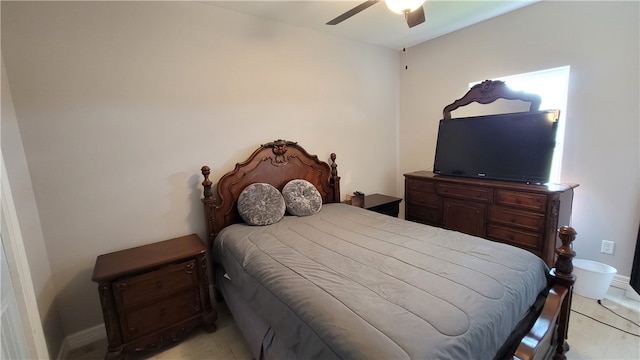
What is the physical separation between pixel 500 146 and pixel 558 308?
1.71 meters

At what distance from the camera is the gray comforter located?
1023mm

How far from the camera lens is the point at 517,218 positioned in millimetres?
2422

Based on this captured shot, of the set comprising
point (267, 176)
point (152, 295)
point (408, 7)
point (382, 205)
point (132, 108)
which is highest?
point (408, 7)

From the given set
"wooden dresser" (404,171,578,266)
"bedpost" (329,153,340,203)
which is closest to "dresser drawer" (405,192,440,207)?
"wooden dresser" (404,171,578,266)

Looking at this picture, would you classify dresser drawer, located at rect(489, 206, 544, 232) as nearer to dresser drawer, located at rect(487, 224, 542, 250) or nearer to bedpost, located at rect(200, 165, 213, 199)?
dresser drawer, located at rect(487, 224, 542, 250)

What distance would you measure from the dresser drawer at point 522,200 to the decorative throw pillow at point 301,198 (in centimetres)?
170

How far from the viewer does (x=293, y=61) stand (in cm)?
282

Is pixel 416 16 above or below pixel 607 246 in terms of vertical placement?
above

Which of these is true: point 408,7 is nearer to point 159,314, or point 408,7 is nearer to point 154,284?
point 154,284

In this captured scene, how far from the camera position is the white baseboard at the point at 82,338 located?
1.91 meters

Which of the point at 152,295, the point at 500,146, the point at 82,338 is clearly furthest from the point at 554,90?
the point at 82,338

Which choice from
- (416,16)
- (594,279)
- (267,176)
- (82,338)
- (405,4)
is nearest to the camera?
(405,4)

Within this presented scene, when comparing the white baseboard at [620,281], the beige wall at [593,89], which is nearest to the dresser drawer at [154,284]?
the beige wall at [593,89]

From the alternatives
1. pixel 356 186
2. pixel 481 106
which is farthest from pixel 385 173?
pixel 481 106
